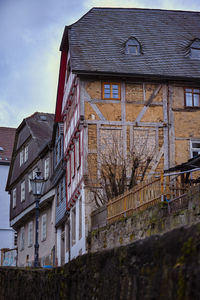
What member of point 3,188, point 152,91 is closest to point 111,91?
point 152,91

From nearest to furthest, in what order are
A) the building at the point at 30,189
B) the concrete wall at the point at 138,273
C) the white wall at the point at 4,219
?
the concrete wall at the point at 138,273
the building at the point at 30,189
the white wall at the point at 4,219

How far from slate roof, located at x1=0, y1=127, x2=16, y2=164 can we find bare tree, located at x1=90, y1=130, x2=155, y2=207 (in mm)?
30778

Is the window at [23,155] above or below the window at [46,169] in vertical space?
above

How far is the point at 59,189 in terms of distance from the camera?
32938 mm

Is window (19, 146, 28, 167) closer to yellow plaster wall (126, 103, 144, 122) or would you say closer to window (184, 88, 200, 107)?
yellow plaster wall (126, 103, 144, 122)

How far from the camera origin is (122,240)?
62.0 feet

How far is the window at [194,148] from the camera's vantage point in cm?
2630

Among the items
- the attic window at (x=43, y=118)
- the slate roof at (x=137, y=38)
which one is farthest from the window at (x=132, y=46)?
the attic window at (x=43, y=118)

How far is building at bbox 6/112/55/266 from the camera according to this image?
3516 centimetres

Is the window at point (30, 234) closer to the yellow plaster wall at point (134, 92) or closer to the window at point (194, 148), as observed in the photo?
the yellow plaster wall at point (134, 92)

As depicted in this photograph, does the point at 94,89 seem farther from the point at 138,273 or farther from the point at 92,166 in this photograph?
the point at 138,273

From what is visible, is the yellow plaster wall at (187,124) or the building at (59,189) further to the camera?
the building at (59,189)

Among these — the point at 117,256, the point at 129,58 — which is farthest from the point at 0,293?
the point at 129,58

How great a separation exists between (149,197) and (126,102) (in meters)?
9.62
